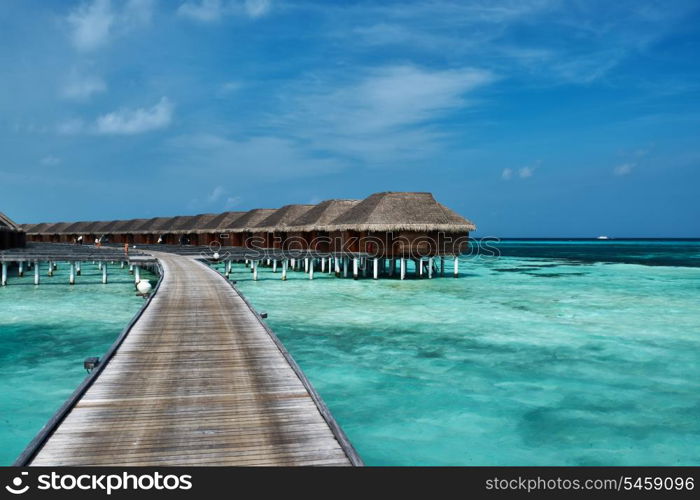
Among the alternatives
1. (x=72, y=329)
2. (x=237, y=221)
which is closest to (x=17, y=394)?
(x=72, y=329)

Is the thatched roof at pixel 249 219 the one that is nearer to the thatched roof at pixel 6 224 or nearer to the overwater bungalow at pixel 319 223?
the overwater bungalow at pixel 319 223

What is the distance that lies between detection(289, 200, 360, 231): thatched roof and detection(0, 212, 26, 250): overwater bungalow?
57.2 ft

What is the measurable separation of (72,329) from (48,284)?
1411cm

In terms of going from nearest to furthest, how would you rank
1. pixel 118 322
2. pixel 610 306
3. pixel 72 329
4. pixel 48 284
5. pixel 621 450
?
pixel 621 450 → pixel 72 329 → pixel 118 322 → pixel 610 306 → pixel 48 284

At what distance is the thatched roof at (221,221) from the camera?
47.1 m

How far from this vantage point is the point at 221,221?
48.3 meters

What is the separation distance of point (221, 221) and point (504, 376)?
41324 mm

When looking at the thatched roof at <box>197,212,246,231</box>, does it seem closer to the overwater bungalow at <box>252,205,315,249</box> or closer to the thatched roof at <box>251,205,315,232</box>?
the overwater bungalow at <box>252,205,315,249</box>

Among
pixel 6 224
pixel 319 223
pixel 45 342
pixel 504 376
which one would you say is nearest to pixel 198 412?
pixel 504 376
